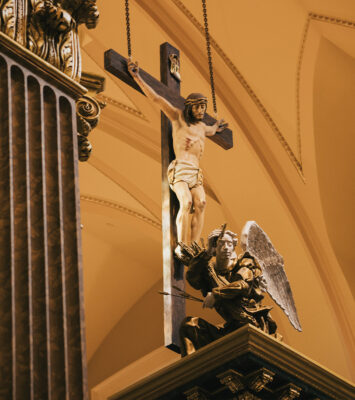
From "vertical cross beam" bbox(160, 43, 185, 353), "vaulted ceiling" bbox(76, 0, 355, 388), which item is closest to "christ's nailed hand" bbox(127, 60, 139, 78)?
"vertical cross beam" bbox(160, 43, 185, 353)

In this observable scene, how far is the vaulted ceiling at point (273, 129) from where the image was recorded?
8273 millimetres

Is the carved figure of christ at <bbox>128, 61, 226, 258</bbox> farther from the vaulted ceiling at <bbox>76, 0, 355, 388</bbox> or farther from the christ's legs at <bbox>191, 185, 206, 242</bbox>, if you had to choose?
the vaulted ceiling at <bbox>76, 0, 355, 388</bbox>

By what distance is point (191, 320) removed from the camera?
4.02 m

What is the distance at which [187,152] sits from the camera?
5145mm

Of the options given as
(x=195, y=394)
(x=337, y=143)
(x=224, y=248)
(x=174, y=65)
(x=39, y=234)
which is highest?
(x=337, y=143)

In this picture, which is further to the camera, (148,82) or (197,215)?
(148,82)

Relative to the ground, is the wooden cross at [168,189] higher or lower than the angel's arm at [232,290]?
higher

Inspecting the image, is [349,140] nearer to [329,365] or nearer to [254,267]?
[329,365]

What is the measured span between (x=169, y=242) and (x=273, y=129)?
4.30m

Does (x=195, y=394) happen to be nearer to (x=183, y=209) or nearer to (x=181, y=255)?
(x=181, y=255)

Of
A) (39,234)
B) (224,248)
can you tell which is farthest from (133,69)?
(39,234)

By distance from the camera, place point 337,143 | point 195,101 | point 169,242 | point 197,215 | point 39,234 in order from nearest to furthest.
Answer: point 39,234, point 169,242, point 197,215, point 195,101, point 337,143

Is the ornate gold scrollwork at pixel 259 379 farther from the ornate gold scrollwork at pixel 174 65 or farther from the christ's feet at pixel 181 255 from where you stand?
the ornate gold scrollwork at pixel 174 65

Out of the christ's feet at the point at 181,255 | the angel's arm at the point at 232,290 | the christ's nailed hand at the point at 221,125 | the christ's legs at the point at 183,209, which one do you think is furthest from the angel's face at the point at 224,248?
the christ's nailed hand at the point at 221,125
